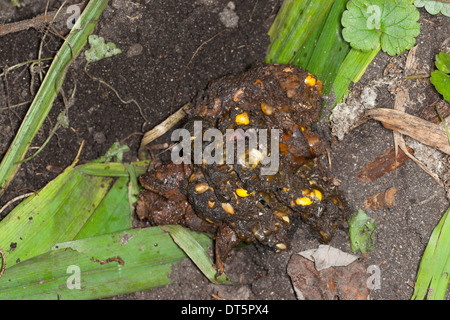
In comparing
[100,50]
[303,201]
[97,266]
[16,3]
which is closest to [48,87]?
[100,50]

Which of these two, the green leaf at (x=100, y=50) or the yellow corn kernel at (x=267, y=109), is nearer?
the yellow corn kernel at (x=267, y=109)

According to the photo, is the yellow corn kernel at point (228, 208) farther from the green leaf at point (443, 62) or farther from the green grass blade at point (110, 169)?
the green leaf at point (443, 62)

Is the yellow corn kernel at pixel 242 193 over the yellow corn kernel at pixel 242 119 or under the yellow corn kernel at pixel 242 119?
under

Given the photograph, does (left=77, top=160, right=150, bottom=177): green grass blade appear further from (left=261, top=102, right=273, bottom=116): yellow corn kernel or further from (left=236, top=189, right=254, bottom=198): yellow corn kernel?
(left=261, top=102, right=273, bottom=116): yellow corn kernel

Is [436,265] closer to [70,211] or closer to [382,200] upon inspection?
[382,200]
